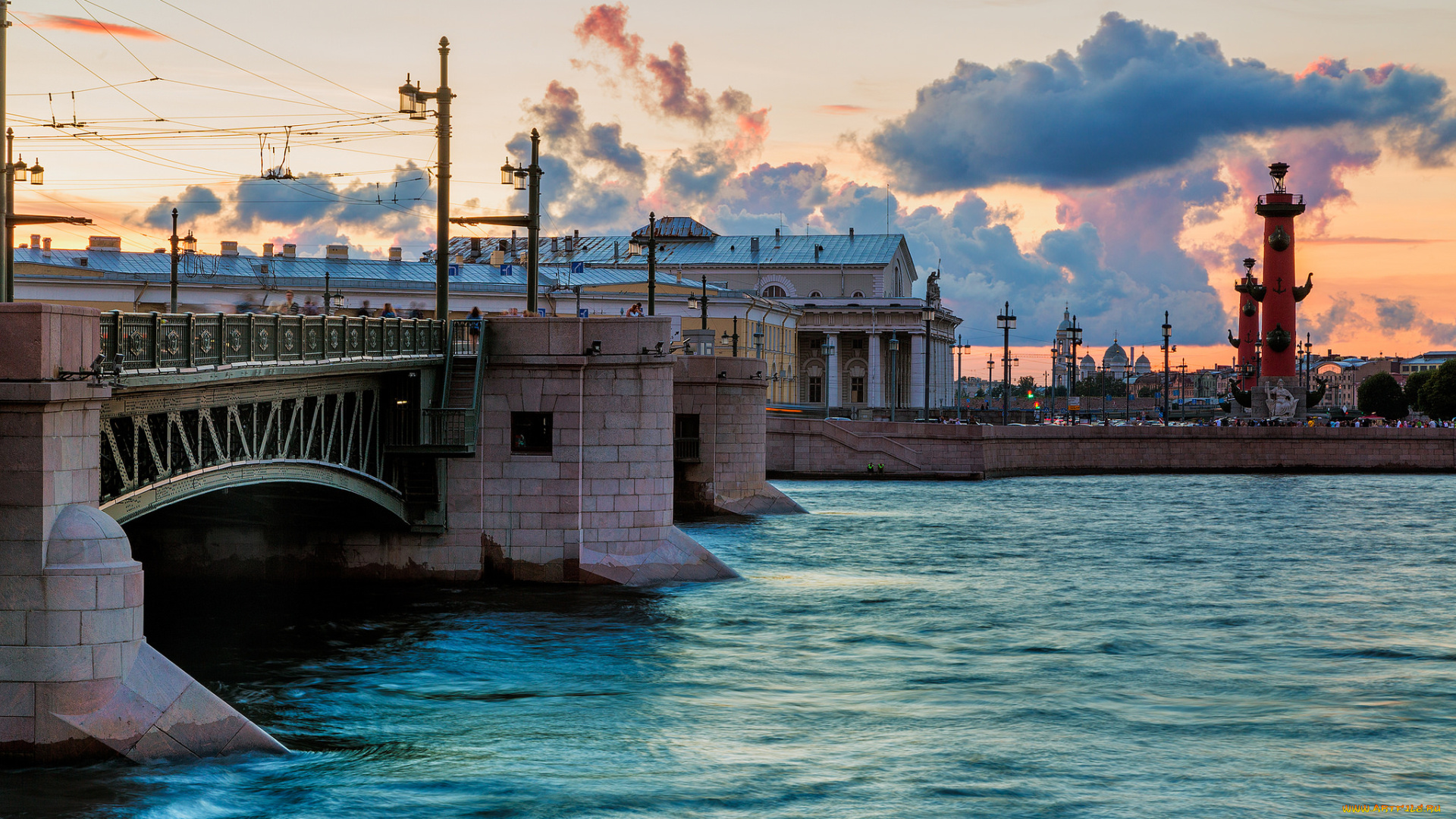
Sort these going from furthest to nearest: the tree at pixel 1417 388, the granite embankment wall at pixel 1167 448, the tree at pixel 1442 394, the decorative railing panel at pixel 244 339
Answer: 1. the tree at pixel 1417 388
2. the tree at pixel 1442 394
3. the granite embankment wall at pixel 1167 448
4. the decorative railing panel at pixel 244 339

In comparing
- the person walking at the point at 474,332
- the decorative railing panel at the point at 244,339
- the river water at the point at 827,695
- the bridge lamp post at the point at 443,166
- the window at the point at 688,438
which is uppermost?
the bridge lamp post at the point at 443,166

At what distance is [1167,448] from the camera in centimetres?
7131

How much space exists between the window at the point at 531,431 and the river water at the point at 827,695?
2292 mm

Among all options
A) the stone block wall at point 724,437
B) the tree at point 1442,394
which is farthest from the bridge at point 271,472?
the tree at point 1442,394

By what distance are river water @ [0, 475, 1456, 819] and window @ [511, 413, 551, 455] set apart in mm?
2292

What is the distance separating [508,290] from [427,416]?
50.4 meters

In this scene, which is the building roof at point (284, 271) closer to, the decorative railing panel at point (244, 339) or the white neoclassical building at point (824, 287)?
the white neoclassical building at point (824, 287)

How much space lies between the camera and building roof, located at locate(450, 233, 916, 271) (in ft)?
340

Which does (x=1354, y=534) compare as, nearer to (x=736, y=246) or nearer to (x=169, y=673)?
(x=169, y=673)

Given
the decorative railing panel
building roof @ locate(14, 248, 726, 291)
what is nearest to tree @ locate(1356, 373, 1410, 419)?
building roof @ locate(14, 248, 726, 291)

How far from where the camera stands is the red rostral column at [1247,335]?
93.9 m

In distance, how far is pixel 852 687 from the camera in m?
18.0

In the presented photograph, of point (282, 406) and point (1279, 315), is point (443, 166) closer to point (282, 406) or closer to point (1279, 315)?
point (282, 406)

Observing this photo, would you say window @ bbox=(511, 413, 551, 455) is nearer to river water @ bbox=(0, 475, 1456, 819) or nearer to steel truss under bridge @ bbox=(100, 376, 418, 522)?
steel truss under bridge @ bbox=(100, 376, 418, 522)
